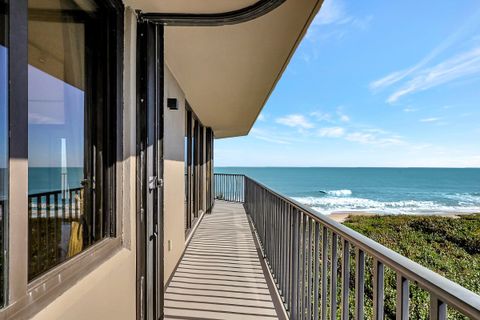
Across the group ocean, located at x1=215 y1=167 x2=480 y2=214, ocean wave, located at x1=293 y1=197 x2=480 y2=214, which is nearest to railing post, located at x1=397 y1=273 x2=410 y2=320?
ocean wave, located at x1=293 y1=197 x2=480 y2=214

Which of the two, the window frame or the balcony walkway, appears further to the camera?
the balcony walkway

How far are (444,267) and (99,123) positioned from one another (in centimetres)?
504

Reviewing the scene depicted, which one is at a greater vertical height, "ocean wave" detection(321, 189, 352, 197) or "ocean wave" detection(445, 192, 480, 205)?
"ocean wave" detection(321, 189, 352, 197)

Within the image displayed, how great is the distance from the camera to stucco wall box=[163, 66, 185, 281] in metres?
3.04

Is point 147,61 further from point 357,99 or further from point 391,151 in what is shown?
point 391,151

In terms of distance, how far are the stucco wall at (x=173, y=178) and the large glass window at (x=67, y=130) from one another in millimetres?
1353

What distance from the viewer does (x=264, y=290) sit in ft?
9.42

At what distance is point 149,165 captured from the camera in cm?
195

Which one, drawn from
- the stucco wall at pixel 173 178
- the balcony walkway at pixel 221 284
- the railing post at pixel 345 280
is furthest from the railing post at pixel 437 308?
the stucco wall at pixel 173 178

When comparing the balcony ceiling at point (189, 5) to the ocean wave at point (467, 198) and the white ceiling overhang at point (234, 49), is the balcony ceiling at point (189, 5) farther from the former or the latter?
the ocean wave at point (467, 198)

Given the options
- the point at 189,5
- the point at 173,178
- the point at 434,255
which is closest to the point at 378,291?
the point at 189,5

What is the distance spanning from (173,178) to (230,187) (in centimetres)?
687

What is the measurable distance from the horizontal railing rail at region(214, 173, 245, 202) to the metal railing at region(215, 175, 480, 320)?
6025mm

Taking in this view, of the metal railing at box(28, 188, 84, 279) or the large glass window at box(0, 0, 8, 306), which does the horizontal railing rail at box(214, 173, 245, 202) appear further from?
the large glass window at box(0, 0, 8, 306)
